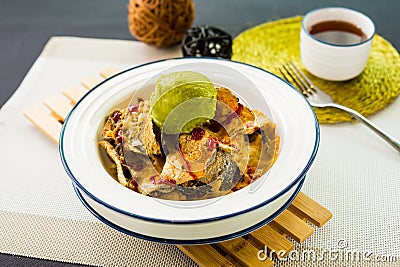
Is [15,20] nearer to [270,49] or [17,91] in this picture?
[17,91]

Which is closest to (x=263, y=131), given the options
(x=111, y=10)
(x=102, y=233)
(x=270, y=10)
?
(x=102, y=233)

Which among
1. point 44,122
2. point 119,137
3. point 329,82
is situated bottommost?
point 329,82

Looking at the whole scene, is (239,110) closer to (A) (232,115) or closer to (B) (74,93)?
(A) (232,115)

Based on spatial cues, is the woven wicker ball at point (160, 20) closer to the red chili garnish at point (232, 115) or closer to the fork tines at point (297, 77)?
the fork tines at point (297, 77)

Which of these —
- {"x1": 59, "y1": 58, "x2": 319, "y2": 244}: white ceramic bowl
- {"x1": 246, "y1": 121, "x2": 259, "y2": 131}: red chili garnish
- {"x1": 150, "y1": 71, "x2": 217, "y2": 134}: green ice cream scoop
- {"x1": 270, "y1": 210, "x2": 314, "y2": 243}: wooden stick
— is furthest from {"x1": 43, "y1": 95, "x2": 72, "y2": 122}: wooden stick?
{"x1": 270, "y1": 210, "x2": 314, "y2": 243}: wooden stick

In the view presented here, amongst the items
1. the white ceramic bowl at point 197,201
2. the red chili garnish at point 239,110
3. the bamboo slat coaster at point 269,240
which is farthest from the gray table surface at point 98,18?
the bamboo slat coaster at point 269,240

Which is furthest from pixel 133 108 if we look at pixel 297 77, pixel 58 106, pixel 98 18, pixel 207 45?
pixel 98 18
